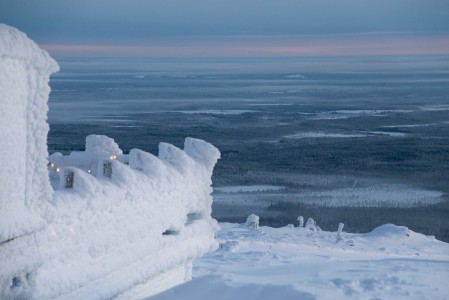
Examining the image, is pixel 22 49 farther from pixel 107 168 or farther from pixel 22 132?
pixel 107 168

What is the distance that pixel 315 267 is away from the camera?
591 inches

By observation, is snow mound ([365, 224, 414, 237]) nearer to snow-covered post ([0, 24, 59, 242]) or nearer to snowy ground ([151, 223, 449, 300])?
snowy ground ([151, 223, 449, 300])

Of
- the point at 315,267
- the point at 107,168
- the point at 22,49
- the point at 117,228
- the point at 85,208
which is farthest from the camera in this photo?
the point at 315,267

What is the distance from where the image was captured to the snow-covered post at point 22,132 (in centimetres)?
874

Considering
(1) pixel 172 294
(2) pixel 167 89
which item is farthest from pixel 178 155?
(2) pixel 167 89

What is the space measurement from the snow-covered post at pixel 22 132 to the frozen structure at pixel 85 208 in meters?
0.01

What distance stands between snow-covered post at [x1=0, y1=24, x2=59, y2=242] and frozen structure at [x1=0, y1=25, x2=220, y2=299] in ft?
0.04

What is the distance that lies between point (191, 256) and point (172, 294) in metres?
1.85

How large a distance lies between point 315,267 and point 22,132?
7.43 meters

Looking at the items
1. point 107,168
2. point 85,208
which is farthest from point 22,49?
point 107,168

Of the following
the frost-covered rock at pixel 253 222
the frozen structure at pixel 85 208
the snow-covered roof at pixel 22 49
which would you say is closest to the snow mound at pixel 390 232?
the frost-covered rock at pixel 253 222

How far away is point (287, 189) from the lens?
3731cm

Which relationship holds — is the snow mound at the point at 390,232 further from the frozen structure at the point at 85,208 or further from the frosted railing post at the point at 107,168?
the frosted railing post at the point at 107,168

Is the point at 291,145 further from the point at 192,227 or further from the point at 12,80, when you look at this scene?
the point at 12,80
